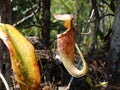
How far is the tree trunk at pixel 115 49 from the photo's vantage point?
4.63 ft

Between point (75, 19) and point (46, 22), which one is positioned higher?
point (46, 22)

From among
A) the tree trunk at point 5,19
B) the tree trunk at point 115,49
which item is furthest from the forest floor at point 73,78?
the tree trunk at point 5,19

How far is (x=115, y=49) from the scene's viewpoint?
144 centimetres

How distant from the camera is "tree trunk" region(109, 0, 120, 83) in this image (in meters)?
1.41

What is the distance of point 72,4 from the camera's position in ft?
11.0

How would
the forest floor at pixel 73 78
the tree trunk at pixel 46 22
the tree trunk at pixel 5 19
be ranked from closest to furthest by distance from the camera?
1. the tree trunk at pixel 5 19
2. the forest floor at pixel 73 78
3. the tree trunk at pixel 46 22

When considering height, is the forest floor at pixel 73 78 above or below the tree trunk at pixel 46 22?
below

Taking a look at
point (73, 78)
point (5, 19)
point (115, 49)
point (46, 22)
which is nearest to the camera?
point (5, 19)

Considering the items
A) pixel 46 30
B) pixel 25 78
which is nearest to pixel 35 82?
pixel 25 78

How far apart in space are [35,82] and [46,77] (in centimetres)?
55

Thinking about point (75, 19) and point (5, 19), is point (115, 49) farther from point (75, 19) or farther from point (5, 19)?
point (75, 19)

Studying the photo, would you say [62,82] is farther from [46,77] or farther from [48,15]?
[48,15]

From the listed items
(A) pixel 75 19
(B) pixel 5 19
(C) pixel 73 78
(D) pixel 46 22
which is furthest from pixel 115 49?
(A) pixel 75 19

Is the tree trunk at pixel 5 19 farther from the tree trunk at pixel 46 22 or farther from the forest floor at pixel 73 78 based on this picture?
the tree trunk at pixel 46 22
